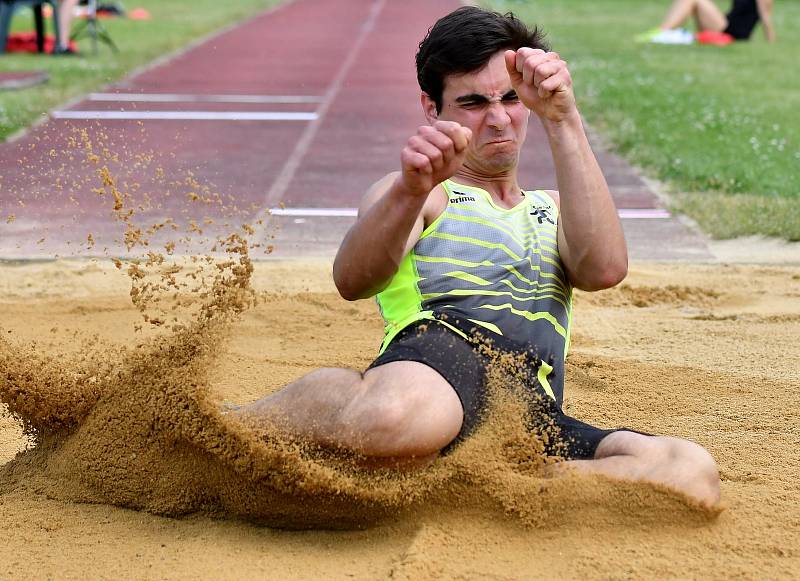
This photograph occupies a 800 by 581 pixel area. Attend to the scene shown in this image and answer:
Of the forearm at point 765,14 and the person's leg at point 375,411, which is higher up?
the person's leg at point 375,411

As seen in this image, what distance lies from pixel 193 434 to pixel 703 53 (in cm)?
A: 1308

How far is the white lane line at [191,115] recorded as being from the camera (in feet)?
29.6

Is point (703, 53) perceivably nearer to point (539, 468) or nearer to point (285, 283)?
point (285, 283)

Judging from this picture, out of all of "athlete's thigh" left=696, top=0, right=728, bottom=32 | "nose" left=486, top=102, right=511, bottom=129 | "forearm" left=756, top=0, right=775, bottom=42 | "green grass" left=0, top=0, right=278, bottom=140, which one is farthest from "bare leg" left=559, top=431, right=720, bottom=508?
"athlete's thigh" left=696, top=0, right=728, bottom=32

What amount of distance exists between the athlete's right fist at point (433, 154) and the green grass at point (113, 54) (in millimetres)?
3239

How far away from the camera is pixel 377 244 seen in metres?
2.91

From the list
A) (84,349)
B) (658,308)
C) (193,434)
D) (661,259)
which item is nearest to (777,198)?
(661,259)

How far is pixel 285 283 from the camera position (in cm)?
540

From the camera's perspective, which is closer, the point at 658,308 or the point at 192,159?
the point at 658,308

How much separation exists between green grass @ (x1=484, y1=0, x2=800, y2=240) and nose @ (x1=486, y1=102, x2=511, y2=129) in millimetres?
3299

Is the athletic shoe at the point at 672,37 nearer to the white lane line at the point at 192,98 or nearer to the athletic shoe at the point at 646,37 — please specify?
the athletic shoe at the point at 646,37

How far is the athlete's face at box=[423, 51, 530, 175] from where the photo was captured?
320 cm

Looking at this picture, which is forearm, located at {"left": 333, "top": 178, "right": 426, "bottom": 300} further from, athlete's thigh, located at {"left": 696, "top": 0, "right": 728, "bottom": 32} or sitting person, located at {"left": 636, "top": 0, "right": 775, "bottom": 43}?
athlete's thigh, located at {"left": 696, "top": 0, "right": 728, "bottom": 32}

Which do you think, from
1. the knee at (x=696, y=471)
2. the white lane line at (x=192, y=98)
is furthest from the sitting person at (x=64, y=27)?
the knee at (x=696, y=471)
